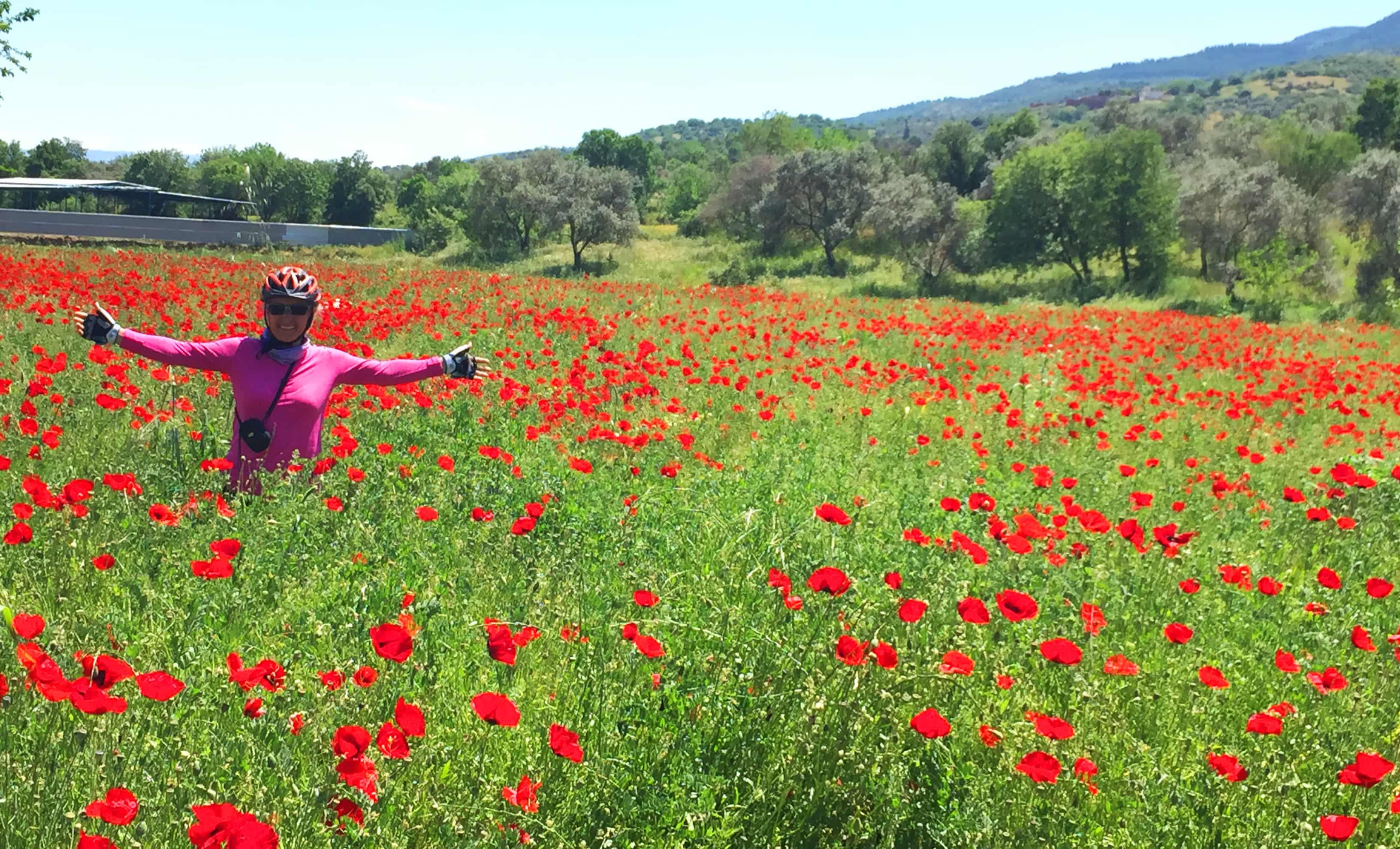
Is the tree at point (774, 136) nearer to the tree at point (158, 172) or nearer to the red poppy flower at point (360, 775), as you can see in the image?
the tree at point (158, 172)

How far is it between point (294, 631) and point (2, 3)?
27333 millimetres

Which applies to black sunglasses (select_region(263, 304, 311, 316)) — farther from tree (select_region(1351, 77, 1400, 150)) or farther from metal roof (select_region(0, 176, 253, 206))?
tree (select_region(1351, 77, 1400, 150))

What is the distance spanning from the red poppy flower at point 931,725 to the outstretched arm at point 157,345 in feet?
12.5

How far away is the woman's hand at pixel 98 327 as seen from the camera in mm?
3998

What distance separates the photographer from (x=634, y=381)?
813cm

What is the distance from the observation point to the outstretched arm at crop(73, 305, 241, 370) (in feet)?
13.2

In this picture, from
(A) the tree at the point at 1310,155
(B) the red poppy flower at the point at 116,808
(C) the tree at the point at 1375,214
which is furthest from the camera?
(A) the tree at the point at 1310,155

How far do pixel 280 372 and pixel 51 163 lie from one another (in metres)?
111

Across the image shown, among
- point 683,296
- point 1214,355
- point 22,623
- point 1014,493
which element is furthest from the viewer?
point 683,296

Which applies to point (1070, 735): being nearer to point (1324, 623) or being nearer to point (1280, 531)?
point (1324, 623)

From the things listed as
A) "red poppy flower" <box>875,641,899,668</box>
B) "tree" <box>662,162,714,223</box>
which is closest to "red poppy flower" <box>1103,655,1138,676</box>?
"red poppy flower" <box>875,641,899,668</box>

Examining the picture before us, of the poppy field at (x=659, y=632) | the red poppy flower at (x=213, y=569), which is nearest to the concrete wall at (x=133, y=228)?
the poppy field at (x=659, y=632)

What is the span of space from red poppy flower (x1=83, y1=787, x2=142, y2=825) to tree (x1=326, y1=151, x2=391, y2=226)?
78.4 metres

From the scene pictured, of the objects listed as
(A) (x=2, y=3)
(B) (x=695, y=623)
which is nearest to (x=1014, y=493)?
(B) (x=695, y=623)
